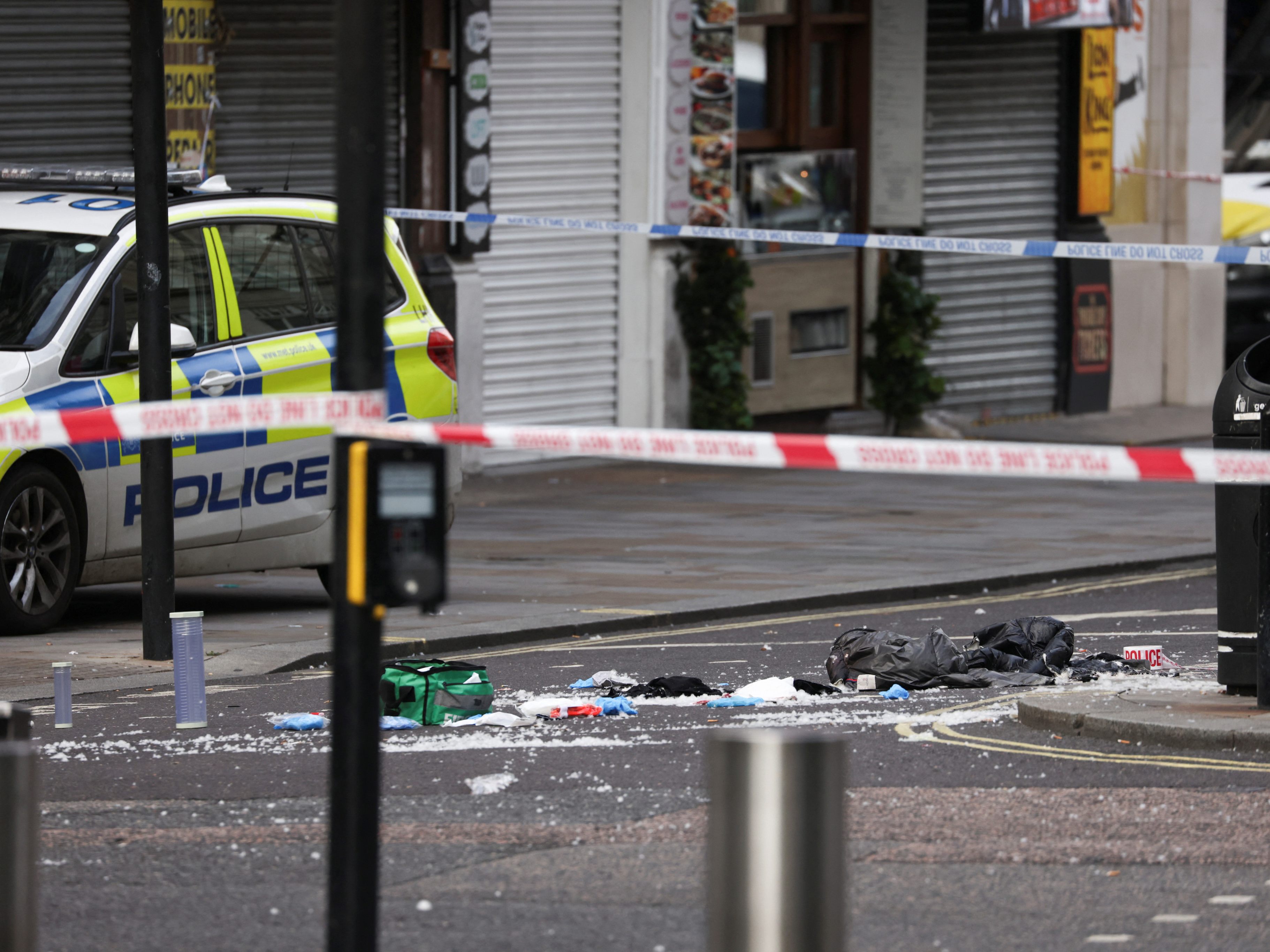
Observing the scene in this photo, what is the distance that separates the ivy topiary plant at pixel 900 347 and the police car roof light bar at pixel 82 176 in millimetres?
10583

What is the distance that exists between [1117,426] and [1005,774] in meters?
16.0

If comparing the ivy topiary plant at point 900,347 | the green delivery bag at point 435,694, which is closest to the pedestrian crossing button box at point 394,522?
the green delivery bag at point 435,694

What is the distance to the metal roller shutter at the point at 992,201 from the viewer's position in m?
21.7

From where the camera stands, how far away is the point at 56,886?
5719 mm

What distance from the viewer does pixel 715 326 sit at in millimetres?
19250

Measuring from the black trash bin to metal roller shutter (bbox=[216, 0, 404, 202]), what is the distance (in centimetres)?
968

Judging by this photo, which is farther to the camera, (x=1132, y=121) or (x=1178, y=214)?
(x=1178, y=214)

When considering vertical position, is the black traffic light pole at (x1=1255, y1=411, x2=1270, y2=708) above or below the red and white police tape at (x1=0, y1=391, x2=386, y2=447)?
below

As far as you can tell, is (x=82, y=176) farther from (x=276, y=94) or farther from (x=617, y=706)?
(x=276, y=94)

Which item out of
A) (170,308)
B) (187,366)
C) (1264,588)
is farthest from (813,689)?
(187,366)

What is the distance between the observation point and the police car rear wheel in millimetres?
9766

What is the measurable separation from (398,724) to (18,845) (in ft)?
13.7

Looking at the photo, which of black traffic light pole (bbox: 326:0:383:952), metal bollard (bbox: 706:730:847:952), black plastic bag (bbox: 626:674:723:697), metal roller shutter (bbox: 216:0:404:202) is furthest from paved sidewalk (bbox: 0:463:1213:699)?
metal bollard (bbox: 706:730:847:952)

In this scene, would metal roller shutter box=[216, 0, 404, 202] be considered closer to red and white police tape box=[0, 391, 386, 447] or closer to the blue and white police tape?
the blue and white police tape
